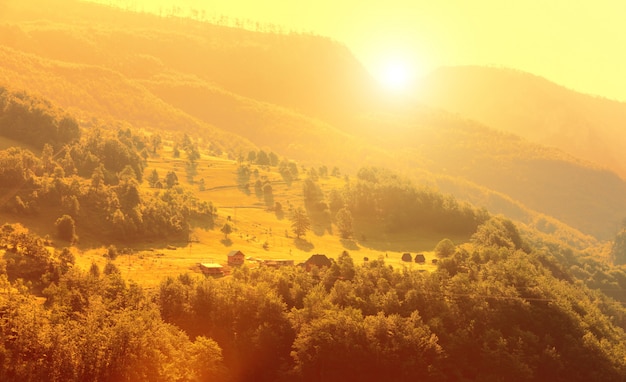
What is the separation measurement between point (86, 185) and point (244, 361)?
63097 millimetres

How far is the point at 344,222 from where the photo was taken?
143375 mm

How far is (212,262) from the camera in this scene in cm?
9538

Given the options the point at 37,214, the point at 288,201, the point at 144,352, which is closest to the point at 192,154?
the point at 288,201

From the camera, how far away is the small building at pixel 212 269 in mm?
88700

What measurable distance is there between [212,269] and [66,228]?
83.0ft

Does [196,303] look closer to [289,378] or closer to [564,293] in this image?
[289,378]

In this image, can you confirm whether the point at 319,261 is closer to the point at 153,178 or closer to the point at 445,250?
the point at 445,250

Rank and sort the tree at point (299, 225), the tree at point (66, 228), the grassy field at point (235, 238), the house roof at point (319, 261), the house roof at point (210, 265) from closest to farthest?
the house roof at point (210, 265) < the grassy field at point (235, 238) < the tree at point (66, 228) < the house roof at point (319, 261) < the tree at point (299, 225)

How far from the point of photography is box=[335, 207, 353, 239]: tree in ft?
463

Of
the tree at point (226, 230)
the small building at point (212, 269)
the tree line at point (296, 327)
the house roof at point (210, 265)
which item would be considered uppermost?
the tree at point (226, 230)

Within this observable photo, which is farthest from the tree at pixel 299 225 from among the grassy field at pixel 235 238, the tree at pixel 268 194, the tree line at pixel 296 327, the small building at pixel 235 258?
the tree line at pixel 296 327

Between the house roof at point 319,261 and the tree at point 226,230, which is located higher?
the tree at point 226,230

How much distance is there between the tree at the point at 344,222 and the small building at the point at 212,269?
2117 inches

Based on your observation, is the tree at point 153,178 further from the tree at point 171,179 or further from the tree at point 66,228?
the tree at point 66,228
